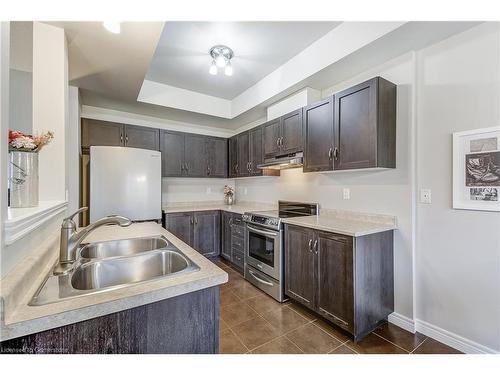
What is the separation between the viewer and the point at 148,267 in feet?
4.31

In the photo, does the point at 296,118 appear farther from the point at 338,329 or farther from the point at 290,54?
the point at 338,329

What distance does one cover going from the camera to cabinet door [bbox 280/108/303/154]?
268cm

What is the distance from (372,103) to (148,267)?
2.12 m

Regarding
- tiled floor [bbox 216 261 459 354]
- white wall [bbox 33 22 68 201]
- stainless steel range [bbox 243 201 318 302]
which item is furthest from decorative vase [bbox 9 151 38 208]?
stainless steel range [bbox 243 201 318 302]

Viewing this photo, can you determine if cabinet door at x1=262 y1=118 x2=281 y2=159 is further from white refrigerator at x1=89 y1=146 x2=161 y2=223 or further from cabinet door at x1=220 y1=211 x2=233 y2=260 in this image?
white refrigerator at x1=89 y1=146 x2=161 y2=223

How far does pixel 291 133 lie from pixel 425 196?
150cm

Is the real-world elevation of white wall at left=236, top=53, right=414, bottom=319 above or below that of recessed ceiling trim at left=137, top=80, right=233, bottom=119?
below

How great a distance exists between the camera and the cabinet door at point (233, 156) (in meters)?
4.02

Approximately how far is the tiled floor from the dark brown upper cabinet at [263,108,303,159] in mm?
1774

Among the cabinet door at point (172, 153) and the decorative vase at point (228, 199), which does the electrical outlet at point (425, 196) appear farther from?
the cabinet door at point (172, 153)

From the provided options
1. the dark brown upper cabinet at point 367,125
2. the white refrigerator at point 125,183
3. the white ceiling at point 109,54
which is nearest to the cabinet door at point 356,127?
the dark brown upper cabinet at point 367,125

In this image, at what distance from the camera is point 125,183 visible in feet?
9.87

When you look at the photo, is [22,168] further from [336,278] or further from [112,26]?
[336,278]

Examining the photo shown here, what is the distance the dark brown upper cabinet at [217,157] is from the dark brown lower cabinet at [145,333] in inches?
127
